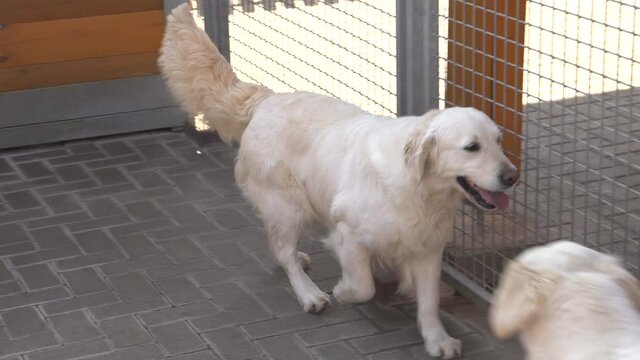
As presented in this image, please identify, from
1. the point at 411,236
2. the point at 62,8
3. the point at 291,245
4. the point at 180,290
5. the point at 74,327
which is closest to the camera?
the point at 411,236

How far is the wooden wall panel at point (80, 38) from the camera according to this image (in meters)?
7.46

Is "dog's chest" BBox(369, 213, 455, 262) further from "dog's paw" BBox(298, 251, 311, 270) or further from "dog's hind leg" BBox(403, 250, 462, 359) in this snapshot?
"dog's paw" BBox(298, 251, 311, 270)

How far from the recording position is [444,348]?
485 centimetres

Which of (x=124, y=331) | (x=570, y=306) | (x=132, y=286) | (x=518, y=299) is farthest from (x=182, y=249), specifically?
(x=570, y=306)

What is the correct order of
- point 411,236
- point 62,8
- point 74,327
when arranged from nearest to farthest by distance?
point 411,236
point 74,327
point 62,8

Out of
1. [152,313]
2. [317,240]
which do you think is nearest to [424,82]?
[317,240]

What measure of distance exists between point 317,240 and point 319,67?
3.98ft

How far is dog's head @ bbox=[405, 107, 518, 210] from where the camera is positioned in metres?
4.48

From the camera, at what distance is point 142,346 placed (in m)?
4.98

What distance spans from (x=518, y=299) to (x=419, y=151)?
5.35 feet

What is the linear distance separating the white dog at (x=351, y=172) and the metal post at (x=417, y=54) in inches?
12.4

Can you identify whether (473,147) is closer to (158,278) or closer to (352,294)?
(352,294)

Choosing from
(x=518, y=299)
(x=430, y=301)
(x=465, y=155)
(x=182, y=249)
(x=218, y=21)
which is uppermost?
(x=518, y=299)

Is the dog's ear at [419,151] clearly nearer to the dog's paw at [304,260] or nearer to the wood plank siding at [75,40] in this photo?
the dog's paw at [304,260]
